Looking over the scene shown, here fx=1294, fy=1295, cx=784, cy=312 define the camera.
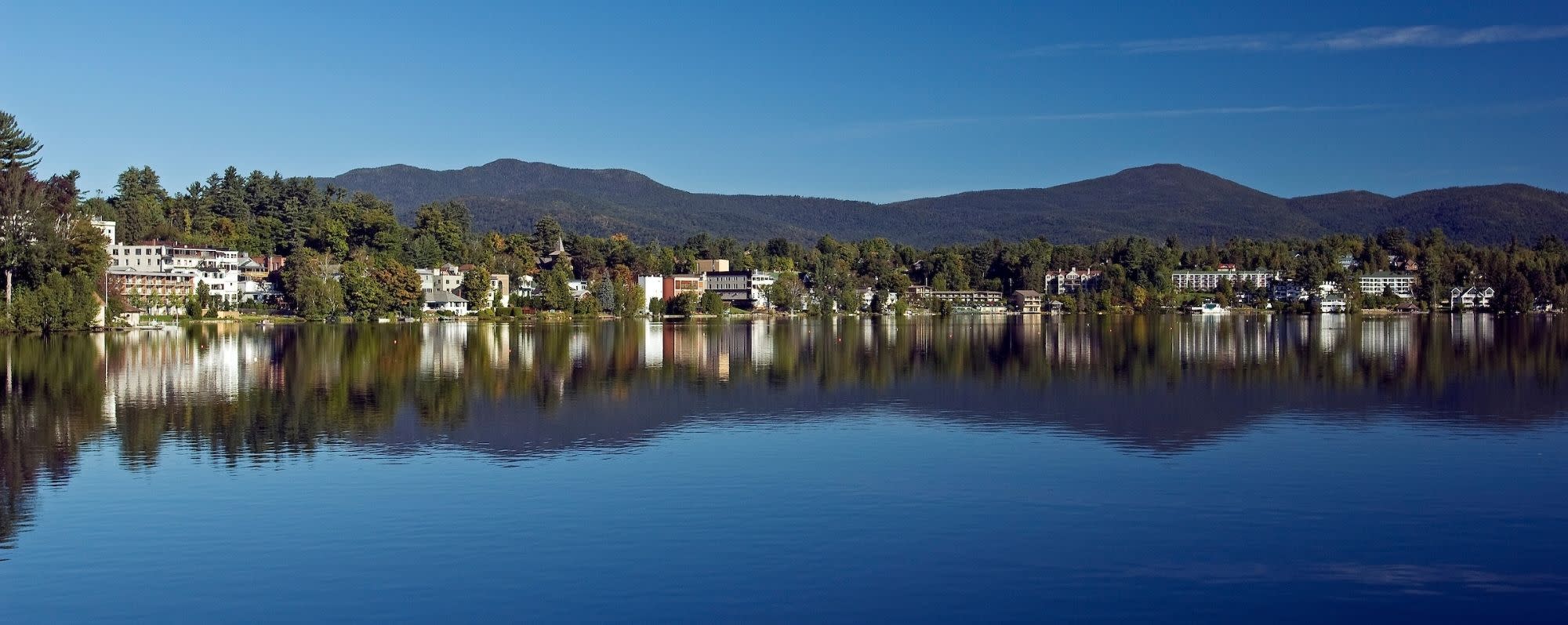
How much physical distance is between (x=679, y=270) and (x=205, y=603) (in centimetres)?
11456

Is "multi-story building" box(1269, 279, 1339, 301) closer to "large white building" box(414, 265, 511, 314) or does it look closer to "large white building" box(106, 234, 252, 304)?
"large white building" box(414, 265, 511, 314)

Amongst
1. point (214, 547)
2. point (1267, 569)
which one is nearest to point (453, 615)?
point (214, 547)

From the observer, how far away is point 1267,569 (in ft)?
37.2

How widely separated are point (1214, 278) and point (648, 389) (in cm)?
12432

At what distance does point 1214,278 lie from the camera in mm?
142625

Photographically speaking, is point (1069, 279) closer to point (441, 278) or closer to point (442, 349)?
point (441, 278)

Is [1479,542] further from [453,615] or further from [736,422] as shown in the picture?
[736,422]

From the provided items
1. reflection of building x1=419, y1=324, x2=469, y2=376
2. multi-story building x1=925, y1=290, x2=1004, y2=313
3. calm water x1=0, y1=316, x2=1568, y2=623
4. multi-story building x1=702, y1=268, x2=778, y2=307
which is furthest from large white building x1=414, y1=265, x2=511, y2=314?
calm water x1=0, y1=316, x2=1568, y2=623

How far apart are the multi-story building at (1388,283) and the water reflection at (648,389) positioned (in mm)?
85736

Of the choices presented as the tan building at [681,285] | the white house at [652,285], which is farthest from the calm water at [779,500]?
the tan building at [681,285]

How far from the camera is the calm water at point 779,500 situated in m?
10.5

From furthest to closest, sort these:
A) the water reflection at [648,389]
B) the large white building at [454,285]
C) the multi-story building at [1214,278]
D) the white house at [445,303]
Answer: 1. the multi-story building at [1214,278]
2. the large white building at [454,285]
3. the white house at [445,303]
4. the water reflection at [648,389]

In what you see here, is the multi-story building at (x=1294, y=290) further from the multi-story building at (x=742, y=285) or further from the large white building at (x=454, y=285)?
the large white building at (x=454, y=285)

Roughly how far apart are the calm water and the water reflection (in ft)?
0.61
